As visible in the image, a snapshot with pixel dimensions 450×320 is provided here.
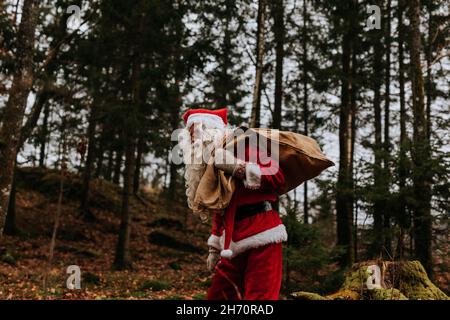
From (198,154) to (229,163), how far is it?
413 mm

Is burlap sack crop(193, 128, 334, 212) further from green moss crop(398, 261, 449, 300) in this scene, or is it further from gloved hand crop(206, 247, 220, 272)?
green moss crop(398, 261, 449, 300)

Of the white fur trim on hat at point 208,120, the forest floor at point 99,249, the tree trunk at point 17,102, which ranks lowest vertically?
the forest floor at point 99,249

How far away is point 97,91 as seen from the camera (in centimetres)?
1488

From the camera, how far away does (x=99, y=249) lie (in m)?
15.7

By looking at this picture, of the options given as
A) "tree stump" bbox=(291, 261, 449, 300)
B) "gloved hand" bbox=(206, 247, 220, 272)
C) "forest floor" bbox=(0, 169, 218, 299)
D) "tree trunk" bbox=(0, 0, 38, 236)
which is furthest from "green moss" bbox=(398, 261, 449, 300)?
"tree trunk" bbox=(0, 0, 38, 236)

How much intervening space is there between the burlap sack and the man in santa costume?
0.25ft

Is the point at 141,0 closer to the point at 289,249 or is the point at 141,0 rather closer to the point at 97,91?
the point at 97,91

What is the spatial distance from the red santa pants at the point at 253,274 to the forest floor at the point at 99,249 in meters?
5.50

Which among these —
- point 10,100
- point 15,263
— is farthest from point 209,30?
point 15,263

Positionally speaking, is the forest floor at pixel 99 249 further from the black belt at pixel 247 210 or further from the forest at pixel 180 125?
the black belt at pixel 247 210

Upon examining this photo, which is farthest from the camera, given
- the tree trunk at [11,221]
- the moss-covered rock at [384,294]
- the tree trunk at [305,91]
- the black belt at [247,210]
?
the tree trunk at [11,221]

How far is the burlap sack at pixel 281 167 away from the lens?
3.18m

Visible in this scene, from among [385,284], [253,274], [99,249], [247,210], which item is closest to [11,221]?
[99,249]

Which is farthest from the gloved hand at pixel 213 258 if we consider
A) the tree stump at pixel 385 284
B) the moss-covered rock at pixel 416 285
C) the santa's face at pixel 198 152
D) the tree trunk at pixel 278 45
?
the tree trunk at pixel 278 45
